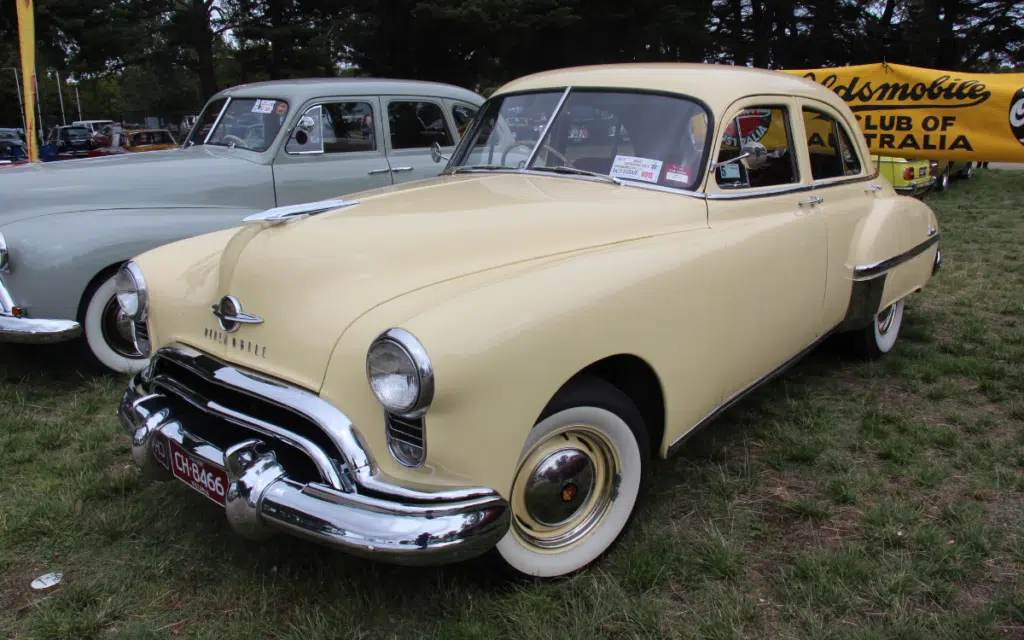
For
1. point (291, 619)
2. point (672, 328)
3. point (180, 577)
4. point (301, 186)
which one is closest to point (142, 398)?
point (180, 577)

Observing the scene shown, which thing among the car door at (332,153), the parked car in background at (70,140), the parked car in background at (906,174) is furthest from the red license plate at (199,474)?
the parked car in background at (70,140)

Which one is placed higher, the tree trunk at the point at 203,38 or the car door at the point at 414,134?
the tree trunk at the point at 203,38

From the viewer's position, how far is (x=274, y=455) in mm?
2090

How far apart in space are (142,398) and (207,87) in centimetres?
2073

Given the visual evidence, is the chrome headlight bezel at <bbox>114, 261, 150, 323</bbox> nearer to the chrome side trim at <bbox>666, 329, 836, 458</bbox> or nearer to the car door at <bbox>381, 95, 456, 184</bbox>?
the chrome side trim at <bbox>666, 329, 836, 458</bbox>

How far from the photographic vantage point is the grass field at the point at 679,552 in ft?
7.21

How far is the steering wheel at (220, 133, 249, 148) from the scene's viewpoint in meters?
5.07

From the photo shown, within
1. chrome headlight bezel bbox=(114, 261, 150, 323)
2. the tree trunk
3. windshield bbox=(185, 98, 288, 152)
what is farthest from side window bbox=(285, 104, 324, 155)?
the tree trunk

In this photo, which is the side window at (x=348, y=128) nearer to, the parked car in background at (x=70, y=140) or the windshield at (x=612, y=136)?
the windshield at (x=612, y=136)

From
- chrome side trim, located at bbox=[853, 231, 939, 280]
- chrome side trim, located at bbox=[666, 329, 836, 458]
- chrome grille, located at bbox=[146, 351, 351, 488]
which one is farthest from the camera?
chrome side trim, located at bbox=[853, 231, 939, 280]

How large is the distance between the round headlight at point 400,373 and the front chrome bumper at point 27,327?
2705 mm

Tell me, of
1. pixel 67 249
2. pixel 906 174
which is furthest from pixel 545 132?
pixel 906 174

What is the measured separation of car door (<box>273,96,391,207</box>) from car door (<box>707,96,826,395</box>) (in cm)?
281

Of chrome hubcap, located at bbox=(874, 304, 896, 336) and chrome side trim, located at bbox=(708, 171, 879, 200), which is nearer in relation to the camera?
chrome side trim, located at bbox=(708, 171, 879, 200)
